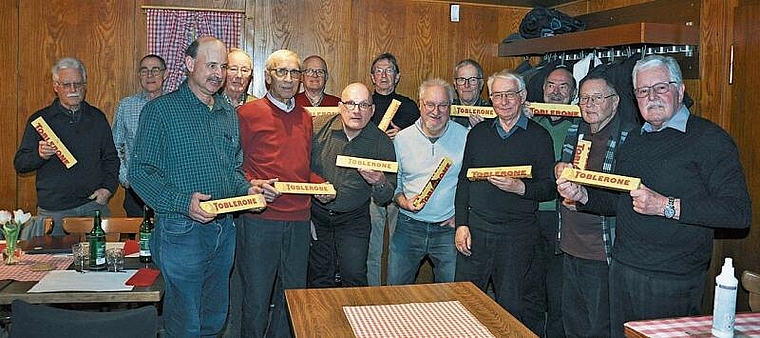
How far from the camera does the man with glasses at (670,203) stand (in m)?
2.53

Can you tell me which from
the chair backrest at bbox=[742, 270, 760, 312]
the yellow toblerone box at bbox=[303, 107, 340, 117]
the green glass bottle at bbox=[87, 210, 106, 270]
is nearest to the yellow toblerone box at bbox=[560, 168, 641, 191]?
the chair backrest at bbox=[742, 270, 760, 312]

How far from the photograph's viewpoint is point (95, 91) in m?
5.70

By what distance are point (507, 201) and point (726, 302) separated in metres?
1.74

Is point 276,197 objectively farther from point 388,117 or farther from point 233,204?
point 388,117

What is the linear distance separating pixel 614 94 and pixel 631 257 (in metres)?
1.13

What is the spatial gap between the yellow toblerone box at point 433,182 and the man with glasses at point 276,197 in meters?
0.50

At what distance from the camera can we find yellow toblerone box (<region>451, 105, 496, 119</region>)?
4.18m

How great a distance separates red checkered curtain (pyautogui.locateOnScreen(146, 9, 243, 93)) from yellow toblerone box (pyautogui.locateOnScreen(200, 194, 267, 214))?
293 cm

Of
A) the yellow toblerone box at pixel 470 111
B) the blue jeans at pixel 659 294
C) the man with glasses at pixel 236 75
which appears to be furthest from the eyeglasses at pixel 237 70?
the blue jeans at pixel 659 294

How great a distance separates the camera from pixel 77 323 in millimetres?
2010

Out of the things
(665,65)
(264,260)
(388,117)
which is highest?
(665,65)

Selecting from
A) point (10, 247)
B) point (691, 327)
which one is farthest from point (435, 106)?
point (10, 247)

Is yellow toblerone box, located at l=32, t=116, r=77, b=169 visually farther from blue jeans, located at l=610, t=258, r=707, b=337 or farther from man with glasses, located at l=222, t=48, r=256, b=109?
blue jeans, located at l=610, t=258, r=707, b=337

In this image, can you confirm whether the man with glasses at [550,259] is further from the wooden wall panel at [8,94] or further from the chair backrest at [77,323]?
the wooden wall panel at [8,94]
